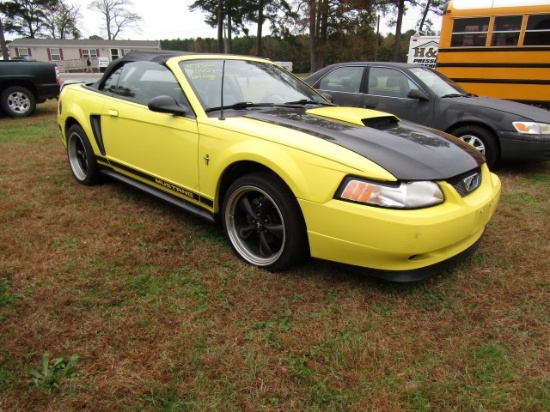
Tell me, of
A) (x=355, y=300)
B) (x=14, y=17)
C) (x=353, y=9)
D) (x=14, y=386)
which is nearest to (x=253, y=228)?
(x=355, y=300)

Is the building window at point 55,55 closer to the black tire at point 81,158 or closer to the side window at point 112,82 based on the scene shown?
the black tire at point 81,158

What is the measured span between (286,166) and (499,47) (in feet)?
27.0

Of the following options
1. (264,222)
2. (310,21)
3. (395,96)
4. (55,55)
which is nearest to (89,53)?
(55,55)

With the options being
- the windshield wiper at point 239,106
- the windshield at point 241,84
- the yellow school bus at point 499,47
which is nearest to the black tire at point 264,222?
the windshield wiper at point 239,106

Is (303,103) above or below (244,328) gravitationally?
above

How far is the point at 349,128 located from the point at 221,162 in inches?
36.1

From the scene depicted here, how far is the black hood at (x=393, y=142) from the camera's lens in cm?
239

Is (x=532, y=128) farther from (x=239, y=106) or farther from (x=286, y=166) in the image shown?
(x=286, y=166)

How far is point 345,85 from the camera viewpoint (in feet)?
21.2

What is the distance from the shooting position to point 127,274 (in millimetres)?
2787

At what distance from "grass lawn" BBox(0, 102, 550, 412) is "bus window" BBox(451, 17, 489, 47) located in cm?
689

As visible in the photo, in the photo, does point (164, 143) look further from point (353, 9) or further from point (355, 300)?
point (353, 9)

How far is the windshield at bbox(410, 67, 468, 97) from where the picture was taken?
230 inches

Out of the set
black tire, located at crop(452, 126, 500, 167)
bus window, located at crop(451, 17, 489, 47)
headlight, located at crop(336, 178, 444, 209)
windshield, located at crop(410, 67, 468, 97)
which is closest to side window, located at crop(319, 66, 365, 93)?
windshield, located at crop(410, 67, 468, 97)
